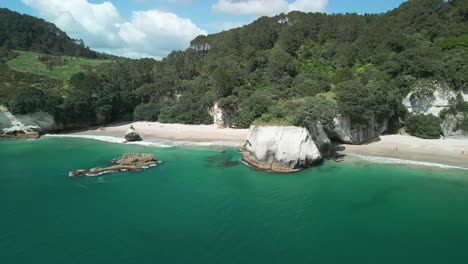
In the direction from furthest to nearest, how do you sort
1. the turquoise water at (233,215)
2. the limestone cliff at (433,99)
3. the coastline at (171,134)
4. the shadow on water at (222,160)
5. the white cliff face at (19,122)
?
the white cliff face at (19,122)
the coastline at (171,134)
the limestone cliff at (433,99)
the shadow on water at (222,160)
the turquoise water at (233,215)

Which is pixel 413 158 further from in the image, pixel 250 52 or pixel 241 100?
pixel 250 52

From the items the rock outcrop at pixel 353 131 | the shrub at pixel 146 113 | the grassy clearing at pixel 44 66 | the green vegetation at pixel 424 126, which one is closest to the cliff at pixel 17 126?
the shrub at pixel 146 113

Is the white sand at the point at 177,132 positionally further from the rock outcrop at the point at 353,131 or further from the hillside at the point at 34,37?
the hillside at the point at 34,37

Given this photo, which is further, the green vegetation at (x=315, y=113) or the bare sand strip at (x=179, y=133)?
the bare sand strip at (x=179, y=133)

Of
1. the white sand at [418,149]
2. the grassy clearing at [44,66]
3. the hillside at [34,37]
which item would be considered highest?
the hillside at [34,37]

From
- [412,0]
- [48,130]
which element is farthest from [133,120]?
[412,0]

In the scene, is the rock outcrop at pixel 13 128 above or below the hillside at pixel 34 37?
below

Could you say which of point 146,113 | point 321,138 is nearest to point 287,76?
point 321,138

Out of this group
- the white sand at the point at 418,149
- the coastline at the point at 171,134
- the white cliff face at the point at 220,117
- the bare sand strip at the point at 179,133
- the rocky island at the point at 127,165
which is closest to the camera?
the rocky island at the point at 127,165
